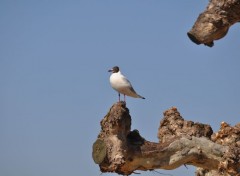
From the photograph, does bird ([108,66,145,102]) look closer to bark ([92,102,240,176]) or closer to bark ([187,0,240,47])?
bark ([92,102,240,176])

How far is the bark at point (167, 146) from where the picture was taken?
7.80 meters

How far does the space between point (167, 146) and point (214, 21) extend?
250 centimetres

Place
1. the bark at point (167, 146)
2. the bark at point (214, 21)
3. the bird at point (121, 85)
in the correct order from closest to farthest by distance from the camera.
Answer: the bark at point (214, 21)
the bark at point (167, 146)
the bird at point (121, 85)

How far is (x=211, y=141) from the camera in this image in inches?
361

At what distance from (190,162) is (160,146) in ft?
3.14

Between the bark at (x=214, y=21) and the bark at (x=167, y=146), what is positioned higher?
the bark at (x=214, y=21)

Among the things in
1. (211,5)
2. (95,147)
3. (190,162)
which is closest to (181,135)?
(190,162)

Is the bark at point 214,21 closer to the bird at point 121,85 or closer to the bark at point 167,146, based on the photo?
the bark at point 167,146

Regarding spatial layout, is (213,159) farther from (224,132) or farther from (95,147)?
(95,147)

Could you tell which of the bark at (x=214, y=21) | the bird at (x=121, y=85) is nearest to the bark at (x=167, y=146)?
the bird at (x=121, y=85)

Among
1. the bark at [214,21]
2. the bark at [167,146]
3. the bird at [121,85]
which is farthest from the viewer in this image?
the bird at [121,85]

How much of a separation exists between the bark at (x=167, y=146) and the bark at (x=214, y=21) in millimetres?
1743

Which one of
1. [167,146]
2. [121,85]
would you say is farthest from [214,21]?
[121,85]

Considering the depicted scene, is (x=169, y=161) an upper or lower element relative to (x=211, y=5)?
lower
